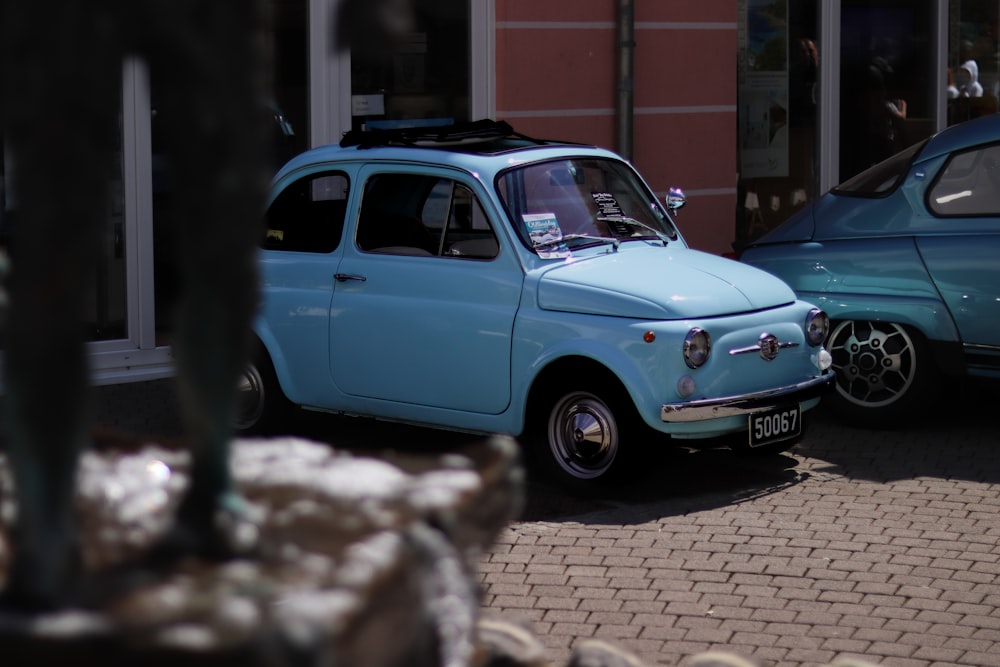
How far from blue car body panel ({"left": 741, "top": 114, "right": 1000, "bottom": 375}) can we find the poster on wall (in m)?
5.26

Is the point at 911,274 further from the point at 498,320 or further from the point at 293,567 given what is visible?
the point at 293,567

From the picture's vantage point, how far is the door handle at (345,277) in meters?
8.42

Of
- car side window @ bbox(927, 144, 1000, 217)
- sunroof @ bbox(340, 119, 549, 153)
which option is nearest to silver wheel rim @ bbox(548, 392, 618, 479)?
sunroof @ bbox(340, 119, 549, 153)

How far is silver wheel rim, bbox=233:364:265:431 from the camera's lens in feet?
29.2

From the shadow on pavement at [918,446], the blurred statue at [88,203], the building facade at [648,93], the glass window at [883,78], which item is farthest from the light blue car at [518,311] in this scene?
the glass window at [883,78]

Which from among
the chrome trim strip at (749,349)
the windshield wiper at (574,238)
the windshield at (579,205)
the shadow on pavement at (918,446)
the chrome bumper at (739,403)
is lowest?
the shadow on pavement at (918,446)

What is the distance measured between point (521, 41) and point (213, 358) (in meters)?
10.7

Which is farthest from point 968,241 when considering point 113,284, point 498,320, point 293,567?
point 293,567

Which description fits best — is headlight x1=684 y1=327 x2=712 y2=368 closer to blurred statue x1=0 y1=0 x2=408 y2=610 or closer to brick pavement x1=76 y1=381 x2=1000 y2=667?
brick pavement x1=76 y1=381 x2=1000 y2=667

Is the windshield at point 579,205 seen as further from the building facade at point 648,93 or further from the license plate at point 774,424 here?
the building facade at point 648,93

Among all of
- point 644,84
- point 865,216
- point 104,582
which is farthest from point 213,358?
point 644,84

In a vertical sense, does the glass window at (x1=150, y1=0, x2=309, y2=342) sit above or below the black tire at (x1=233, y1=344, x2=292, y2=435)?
above

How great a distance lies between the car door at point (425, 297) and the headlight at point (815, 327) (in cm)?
156

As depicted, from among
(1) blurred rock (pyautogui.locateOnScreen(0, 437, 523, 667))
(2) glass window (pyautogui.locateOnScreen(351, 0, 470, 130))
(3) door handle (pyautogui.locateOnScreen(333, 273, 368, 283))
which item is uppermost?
(2) glass window (pyautogui.locateOnScreen(351, 0, 470, 130))
